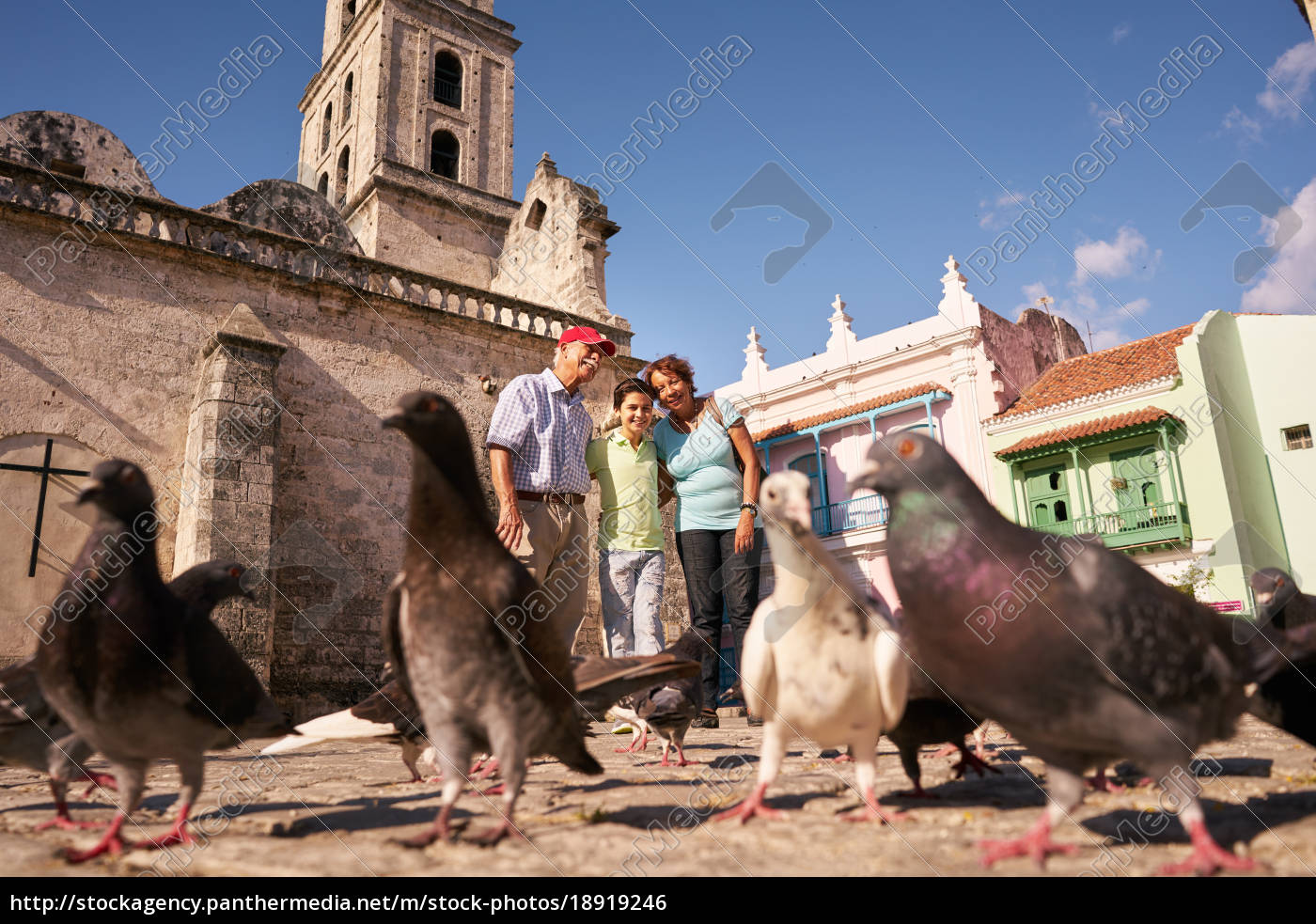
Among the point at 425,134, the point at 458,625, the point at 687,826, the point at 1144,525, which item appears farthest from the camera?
the point at 425,134

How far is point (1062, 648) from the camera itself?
5.13ft

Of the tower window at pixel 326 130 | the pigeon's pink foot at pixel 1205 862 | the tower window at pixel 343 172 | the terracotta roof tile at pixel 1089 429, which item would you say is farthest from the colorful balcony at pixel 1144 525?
the tower window at pixel 326 130

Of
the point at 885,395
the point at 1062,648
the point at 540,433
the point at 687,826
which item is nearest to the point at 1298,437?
the point at 885,395

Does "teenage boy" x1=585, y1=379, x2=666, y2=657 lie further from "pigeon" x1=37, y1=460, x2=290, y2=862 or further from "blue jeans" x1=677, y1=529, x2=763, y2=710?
"pigeon" x1=37, y1=460, x2=290, y2=862

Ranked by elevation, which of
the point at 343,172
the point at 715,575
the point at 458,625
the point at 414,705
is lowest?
the point at 414,705

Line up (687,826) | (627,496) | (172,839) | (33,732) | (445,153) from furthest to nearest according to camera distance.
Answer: (445,153), (627,496), (33,732), (687,826), (172,839)

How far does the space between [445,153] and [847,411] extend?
13.1m

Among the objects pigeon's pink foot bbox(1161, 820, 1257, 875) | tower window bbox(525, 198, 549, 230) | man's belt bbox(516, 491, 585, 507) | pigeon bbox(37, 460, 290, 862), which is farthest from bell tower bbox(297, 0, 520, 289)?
pigeon's pink foot bbox(1161, 820, 1257, 875)

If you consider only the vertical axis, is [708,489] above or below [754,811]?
above

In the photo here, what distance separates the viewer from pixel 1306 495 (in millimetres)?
15656

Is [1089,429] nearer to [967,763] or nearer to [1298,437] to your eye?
[1298,437]

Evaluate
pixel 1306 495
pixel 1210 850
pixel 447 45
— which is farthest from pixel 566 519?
pixel 447 45

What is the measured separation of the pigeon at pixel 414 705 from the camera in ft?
7.79

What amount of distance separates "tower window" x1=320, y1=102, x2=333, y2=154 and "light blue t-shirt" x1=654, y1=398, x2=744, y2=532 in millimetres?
23309
